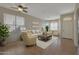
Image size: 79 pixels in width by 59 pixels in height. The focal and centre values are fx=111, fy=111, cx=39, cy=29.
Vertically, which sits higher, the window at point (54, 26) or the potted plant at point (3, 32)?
the window at point (54, 26)

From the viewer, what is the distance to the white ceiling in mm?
2760

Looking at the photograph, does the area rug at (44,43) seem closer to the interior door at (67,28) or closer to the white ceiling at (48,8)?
the interior door at (67,28)

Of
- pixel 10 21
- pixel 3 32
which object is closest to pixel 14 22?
pixel 10 21

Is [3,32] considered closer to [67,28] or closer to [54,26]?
[54,26]

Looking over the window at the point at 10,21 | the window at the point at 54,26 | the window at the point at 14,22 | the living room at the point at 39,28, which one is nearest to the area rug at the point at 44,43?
the living room at the point at 39,28

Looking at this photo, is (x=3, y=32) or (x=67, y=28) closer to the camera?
(x=3, y=32)

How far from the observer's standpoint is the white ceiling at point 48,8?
2.76 m

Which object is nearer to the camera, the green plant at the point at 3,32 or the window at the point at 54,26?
the green plant at the point at 3,32

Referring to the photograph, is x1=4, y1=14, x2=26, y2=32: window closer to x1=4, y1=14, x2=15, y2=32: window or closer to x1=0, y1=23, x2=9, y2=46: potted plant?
x1=4, y1=14, x2=15, y2=32: window

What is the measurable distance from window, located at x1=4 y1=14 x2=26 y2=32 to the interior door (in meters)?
1.04

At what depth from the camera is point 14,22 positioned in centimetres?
281

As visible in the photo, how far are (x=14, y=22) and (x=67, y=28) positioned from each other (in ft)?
4.48

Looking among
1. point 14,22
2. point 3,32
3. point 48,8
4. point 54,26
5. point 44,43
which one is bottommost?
point 44,43

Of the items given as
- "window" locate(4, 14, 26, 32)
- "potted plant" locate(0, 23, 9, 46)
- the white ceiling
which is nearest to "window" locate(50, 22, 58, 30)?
Answer: the white ceiling
